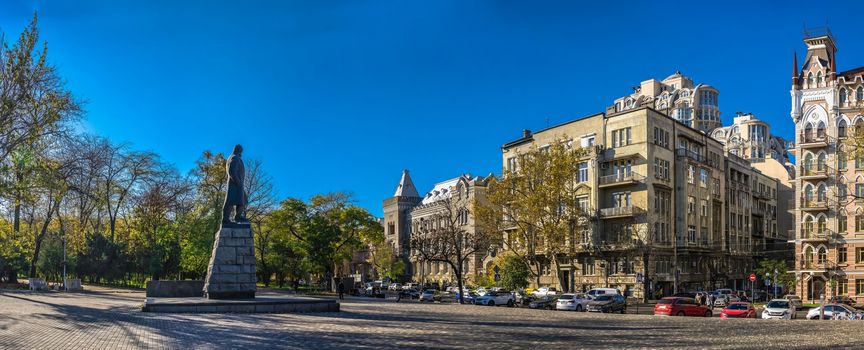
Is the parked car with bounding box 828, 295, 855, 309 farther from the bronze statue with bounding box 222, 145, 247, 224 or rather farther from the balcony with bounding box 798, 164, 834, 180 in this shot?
the bronze statue with bounding box 222, 145, 247, 224

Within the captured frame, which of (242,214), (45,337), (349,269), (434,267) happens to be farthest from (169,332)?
(349,269)

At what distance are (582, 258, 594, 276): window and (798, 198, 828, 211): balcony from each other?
62.7 feet

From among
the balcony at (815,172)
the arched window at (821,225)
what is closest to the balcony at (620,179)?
the balcony at (815,172)

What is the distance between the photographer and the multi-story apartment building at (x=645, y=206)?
66.8m

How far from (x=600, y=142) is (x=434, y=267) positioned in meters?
34.7

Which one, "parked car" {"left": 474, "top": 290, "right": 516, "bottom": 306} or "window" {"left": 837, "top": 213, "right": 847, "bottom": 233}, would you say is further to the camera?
"window" {"left": 837, "top": 213, "right": 847, "bottom": 233}

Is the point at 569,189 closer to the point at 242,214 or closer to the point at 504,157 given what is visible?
the point at 504,157

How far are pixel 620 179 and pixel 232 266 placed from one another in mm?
42813

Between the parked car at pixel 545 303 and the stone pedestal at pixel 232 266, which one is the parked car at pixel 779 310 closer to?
the parked car at pixel 545 303

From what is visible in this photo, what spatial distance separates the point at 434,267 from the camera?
321 ft

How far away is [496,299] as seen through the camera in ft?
175

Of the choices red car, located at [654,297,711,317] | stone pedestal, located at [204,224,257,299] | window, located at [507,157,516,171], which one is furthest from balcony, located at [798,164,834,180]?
stone pedestal, located at [204,224,257,299]

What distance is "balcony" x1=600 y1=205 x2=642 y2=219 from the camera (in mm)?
66375

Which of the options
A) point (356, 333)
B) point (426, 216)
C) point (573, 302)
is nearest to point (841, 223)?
point (573, 302)
